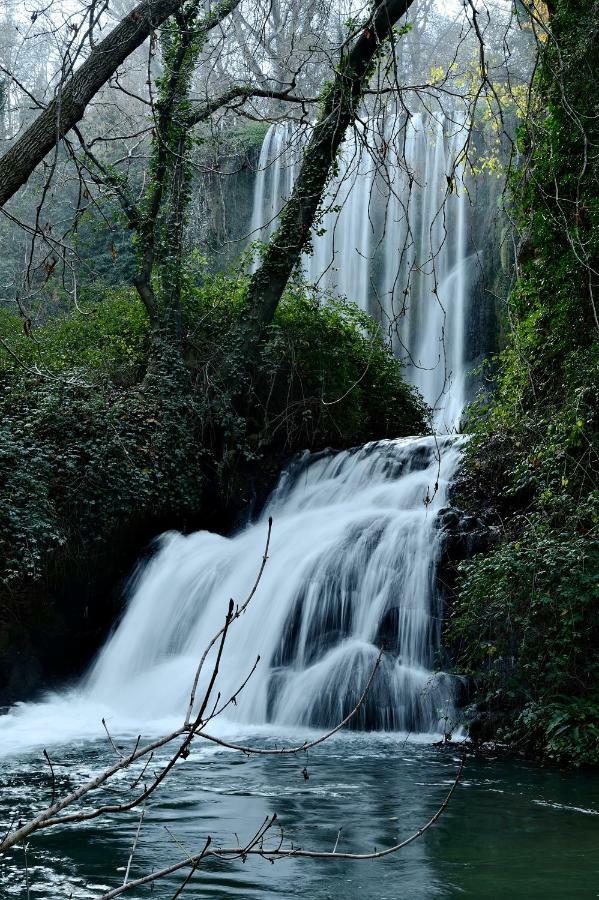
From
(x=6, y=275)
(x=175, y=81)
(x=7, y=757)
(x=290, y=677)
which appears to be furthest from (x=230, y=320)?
(x=6, y=275)

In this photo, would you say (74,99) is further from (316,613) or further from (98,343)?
(98,343)

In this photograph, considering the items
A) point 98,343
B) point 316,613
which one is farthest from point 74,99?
point 98,343

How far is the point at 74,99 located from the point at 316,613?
5.88 metres

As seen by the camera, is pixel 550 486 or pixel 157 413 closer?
pixel 550 486

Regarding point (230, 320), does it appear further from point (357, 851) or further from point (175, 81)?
point (357, 851)

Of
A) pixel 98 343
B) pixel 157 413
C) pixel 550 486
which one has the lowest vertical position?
pixel 550 486

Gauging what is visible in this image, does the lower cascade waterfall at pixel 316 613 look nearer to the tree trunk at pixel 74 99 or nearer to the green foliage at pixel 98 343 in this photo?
the green foliage at pixel 98 343

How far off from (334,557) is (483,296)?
465 inches

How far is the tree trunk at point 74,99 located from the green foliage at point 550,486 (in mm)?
2781

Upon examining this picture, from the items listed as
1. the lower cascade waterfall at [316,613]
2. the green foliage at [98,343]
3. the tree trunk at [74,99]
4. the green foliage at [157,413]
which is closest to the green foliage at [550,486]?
the lower cascade waterfall at [316,613]

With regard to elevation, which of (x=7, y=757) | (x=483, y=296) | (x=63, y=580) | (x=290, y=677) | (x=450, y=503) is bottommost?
(x=7, y=757)

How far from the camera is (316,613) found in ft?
30.8

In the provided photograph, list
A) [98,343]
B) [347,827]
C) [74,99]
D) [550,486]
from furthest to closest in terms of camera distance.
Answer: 1. [98,343]
2. [550,486]
3. [347,827]
4. [74,99]

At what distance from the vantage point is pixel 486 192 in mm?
22297
